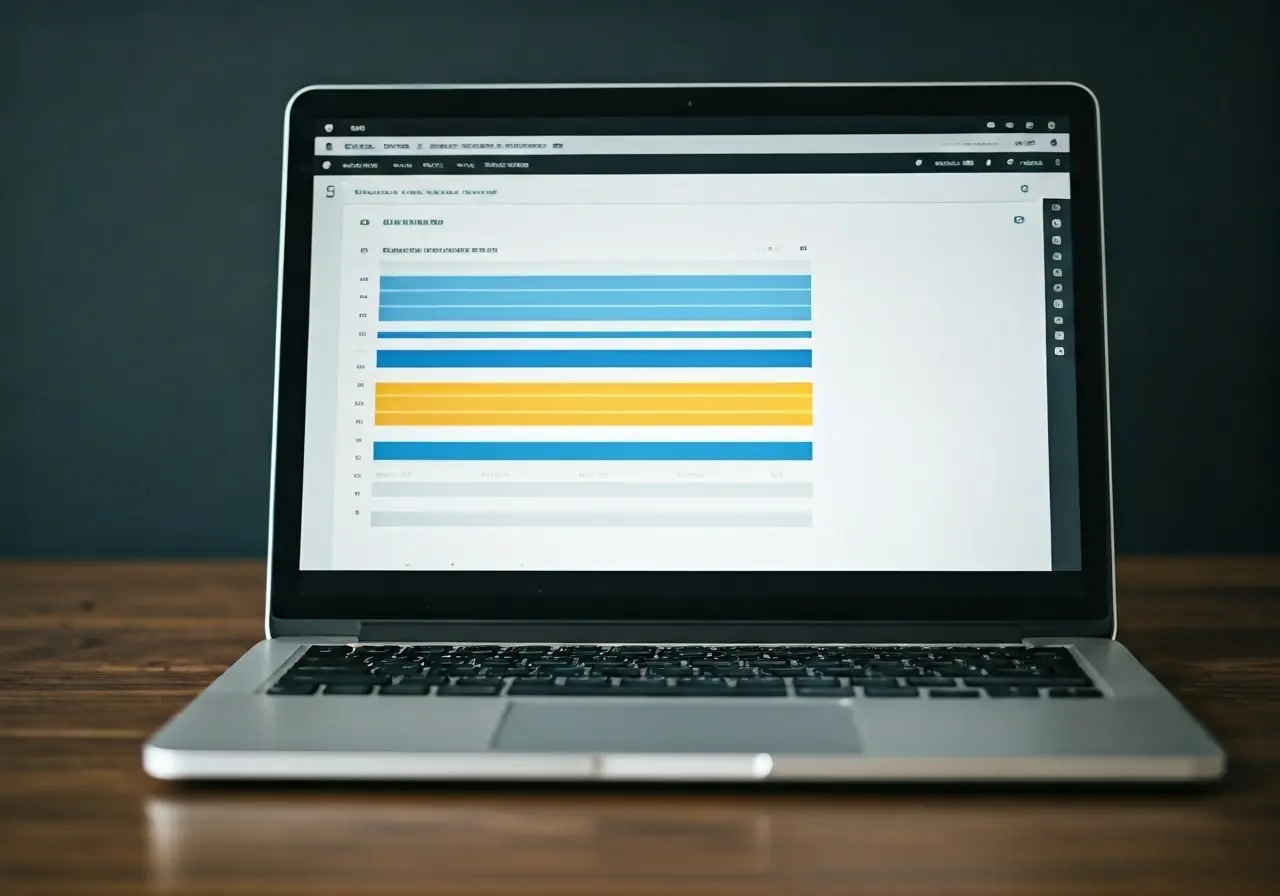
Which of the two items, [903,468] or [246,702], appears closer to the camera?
[246,702]

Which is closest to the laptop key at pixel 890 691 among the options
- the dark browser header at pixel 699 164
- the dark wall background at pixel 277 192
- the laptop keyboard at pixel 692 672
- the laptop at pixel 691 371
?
the laptop keyboard at pixel 692 672

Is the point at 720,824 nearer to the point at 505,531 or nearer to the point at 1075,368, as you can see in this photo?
the point at 505,531

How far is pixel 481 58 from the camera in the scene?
108 cm

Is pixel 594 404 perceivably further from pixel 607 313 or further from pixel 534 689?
pixel 534 689

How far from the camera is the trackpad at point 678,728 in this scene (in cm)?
52

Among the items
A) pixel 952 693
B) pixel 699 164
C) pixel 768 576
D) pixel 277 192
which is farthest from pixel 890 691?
pixel 277 192

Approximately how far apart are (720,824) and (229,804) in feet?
0.72

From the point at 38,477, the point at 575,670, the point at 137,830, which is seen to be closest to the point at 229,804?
the point at 137,830

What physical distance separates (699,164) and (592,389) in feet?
0.57

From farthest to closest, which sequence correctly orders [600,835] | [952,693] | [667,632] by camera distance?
[667,632]
[952,693]
[600,835]

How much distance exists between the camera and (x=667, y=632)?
729 mm

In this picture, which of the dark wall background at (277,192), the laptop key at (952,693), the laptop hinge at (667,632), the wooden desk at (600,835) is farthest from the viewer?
the dark wall background at (277,192)

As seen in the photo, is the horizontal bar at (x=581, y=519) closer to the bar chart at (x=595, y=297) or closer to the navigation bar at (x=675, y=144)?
the bar chart at (x=595, y=297)

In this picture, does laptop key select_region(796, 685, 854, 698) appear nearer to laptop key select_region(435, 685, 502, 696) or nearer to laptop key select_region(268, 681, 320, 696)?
laptop key select_region(435, 685, 502, 696)
